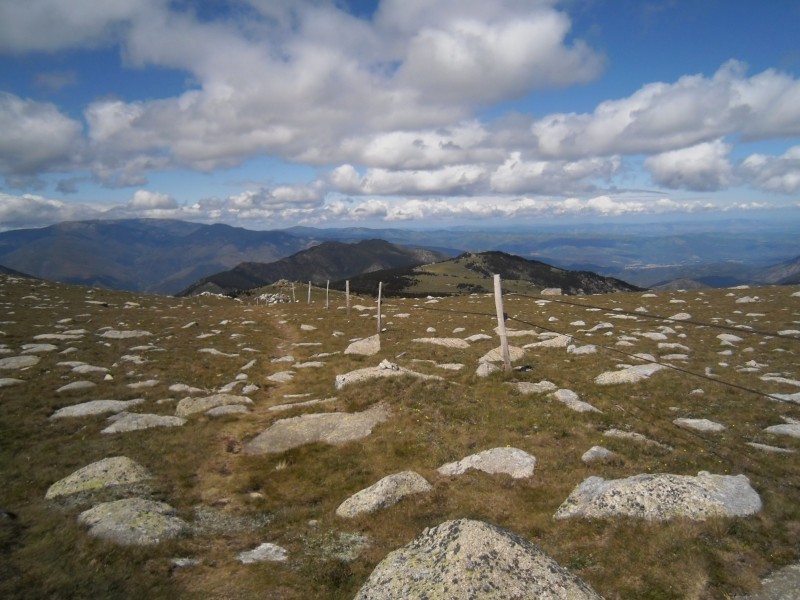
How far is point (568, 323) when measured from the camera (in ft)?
164

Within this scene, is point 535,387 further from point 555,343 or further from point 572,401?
point 555,343

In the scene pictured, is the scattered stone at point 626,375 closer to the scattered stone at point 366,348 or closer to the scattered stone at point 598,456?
the scattered stone at point 598,456

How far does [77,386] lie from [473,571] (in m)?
29.5

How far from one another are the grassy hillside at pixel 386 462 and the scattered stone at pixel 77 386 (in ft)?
1.60

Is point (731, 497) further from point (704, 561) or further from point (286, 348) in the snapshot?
point (286, 348)

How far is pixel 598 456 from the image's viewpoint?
1595 centimetres

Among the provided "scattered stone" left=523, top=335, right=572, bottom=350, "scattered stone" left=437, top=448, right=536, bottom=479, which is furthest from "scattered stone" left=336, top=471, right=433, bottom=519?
"scattered stone" left=523, top=335, right=572, bottom=350

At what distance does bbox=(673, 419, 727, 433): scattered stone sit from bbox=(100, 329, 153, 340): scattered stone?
158 feet

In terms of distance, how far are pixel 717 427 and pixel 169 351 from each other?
4081 cm

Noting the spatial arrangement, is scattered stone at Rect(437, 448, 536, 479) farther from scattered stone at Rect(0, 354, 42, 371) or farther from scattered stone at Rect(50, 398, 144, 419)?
scattered stone at Rect(0, 354, 42, 371)

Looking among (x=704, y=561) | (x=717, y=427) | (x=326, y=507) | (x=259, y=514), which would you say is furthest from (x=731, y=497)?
(x=259, y=514)

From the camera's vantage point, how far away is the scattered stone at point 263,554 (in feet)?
39.0

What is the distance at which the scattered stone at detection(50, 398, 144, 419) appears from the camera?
23.2 meters

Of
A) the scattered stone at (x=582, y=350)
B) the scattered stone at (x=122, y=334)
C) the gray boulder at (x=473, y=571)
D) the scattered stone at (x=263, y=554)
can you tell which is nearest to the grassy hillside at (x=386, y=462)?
the scattered stone at (x=263, y=554)
